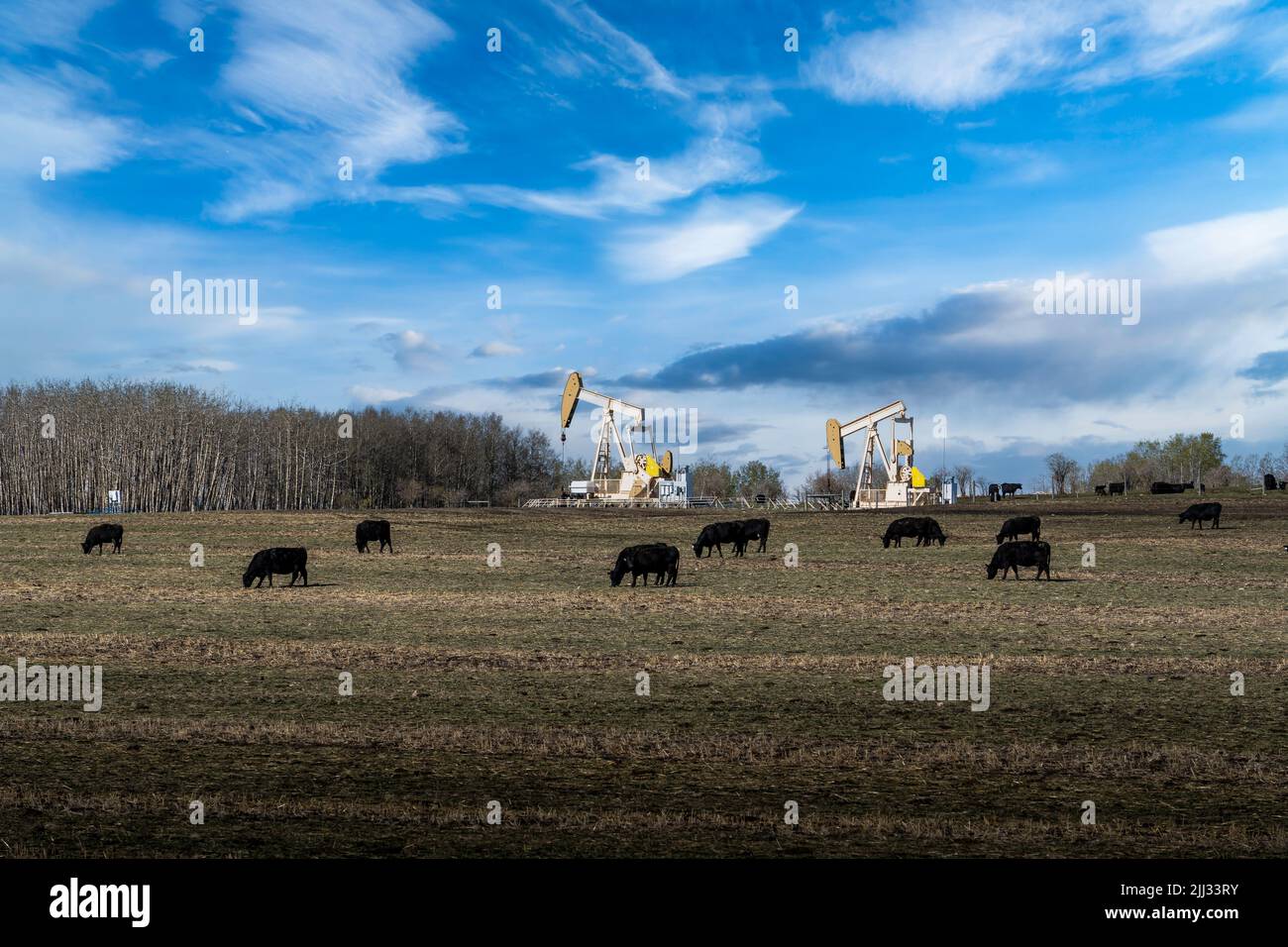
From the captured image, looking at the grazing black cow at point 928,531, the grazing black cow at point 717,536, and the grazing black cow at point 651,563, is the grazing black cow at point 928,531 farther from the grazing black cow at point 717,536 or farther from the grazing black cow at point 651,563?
Answer: the grazing black cow at point 651,563

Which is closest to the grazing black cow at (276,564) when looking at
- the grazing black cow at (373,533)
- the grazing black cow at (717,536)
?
the grazing black cow at (373,533)

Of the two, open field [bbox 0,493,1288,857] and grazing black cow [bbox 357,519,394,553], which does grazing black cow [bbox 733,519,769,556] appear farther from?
grazing black cow [bbox 357,519,394,553]

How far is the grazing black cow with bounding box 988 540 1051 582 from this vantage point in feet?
117

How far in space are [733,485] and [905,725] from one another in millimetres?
169450

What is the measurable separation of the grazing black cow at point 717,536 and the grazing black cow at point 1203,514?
24096 mm

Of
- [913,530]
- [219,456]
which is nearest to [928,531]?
[913,530]

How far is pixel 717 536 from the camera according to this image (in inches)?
1801

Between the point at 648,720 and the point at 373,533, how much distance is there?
37330 mm

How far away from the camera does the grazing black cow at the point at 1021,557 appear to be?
3566 cm

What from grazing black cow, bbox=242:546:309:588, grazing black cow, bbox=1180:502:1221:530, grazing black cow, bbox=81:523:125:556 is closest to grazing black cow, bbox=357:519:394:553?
grazing black cow, bbox=81:523:125:556

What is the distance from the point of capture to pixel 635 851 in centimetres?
877
